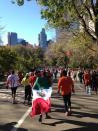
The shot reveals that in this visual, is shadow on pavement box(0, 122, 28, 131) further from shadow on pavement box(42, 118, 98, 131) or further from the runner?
shadow on pavement box(42, 118, 98, 131)

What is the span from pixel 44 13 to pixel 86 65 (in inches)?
2316

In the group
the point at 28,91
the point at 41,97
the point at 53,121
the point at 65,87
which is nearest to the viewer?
the point at 53,121

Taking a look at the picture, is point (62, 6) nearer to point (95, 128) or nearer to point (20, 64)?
point (95, 128)

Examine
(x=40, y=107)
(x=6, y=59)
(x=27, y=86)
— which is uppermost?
(x=6, y=59)

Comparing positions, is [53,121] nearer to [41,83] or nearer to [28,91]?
[41,83]

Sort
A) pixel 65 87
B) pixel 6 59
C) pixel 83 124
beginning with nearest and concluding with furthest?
pixel 83 124 → pixel 65 87 → pixel 6 59

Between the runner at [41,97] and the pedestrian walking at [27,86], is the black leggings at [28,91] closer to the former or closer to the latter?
the pedestrian walking at [27,86]

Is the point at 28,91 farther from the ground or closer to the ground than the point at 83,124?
farther from the ground

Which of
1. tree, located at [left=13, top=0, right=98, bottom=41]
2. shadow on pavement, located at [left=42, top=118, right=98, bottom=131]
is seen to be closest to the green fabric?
shadow on pavement, located at [left=42, top=118, right=98, bottom=131]

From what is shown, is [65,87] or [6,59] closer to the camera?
[65,87]

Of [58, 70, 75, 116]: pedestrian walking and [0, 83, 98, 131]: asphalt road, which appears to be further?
[58, 70, 75, 116]: pedestrian walking

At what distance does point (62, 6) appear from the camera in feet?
96.5

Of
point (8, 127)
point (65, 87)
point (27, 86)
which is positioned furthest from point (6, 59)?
point (8, 127)

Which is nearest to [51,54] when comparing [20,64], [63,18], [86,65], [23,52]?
[23,52]
